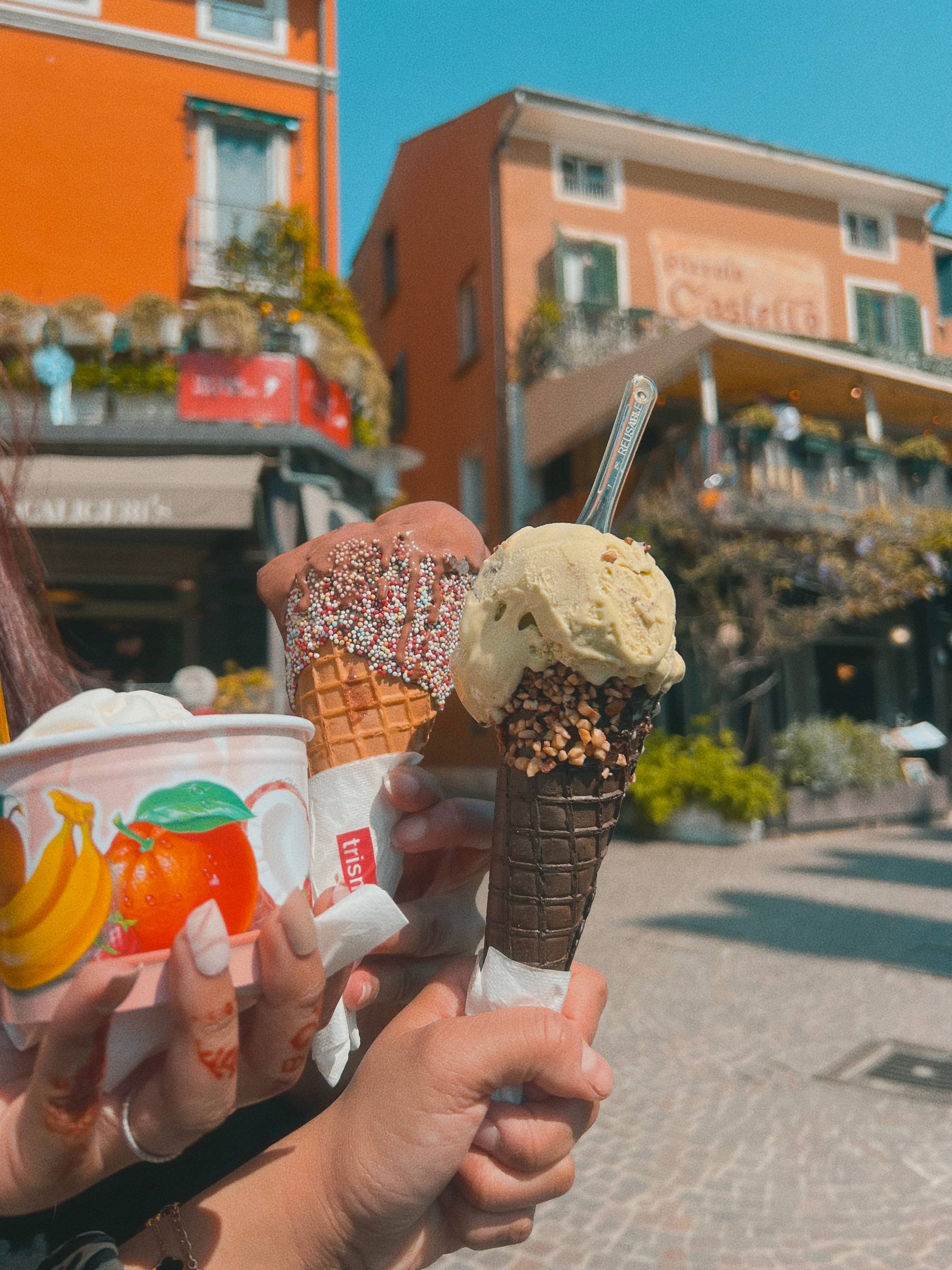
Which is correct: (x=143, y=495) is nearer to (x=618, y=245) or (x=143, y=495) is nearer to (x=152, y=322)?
(x=152, y=322)

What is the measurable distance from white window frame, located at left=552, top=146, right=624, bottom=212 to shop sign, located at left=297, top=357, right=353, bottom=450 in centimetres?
801

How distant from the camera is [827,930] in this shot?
6.95 metres

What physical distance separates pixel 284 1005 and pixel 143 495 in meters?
7.15

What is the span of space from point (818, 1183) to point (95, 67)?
11.6m

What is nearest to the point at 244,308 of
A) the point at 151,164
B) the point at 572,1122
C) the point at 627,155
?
the point at 151,164

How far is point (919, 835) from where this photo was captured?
38.9 feet

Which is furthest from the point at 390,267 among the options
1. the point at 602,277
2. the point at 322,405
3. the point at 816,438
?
the point at 322,405

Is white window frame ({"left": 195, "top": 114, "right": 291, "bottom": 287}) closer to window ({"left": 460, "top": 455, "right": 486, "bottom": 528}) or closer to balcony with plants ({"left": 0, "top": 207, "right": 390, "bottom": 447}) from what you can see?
balcony with plants ({"left": 0, "top": 207, "right": 390, "bottom": 447})

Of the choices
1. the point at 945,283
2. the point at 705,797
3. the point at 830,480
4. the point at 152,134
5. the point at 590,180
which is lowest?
the point at 705,797

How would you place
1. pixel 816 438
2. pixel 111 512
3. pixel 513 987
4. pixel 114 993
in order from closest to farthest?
pixel 114 993 < pixel 513 987 < pixel 111 512 < pixel 816 438

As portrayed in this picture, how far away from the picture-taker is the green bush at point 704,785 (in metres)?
10.8

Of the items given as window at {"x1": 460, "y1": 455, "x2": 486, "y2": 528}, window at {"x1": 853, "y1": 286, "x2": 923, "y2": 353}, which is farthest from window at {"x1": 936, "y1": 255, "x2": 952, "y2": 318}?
window at {"x1": 460, "y1": 455, "x2": 486, "y2": 528}

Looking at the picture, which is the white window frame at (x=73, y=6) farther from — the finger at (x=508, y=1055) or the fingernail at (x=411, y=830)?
the finger at (x=508, y=1055)

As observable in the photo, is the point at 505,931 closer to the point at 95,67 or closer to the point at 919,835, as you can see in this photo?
the point at 95,67
